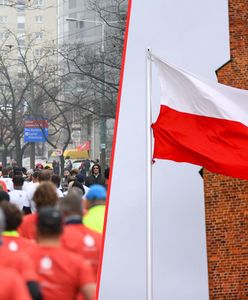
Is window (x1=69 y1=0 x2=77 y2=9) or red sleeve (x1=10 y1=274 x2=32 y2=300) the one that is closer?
red sleeve (x1=10 y1=274 x2=32 y2=300)

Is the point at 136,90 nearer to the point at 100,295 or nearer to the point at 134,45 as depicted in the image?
the point at 134,45

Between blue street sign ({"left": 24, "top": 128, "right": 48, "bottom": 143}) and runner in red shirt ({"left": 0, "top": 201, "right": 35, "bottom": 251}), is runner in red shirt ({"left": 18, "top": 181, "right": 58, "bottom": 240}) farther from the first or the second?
blue street sign ({"left": 24, "top": 128, "right": 48, "bottom": 143})

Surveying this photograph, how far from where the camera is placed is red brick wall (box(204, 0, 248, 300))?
52.9 ft

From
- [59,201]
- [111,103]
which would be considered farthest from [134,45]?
[111,103]

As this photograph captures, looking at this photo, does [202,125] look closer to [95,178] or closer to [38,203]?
[38,203]

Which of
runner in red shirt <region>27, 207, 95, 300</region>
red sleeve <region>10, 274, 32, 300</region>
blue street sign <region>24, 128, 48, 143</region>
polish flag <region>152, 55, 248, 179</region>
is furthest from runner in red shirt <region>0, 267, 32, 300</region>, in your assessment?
blue street sign <region>24, 128, 48, 143</region>

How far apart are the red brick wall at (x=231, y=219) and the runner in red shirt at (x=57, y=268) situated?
30.1 ft

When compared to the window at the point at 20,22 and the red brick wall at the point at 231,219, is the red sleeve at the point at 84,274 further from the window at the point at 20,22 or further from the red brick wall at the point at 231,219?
the window at the point at 20,22

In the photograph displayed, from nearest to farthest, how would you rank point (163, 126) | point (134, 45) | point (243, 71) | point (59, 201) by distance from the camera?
1. point (59, 201)
2. point (163, 126)
3. point (134, 45)
4. point (243, 71)

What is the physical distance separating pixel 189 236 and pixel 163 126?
4509 millimetres

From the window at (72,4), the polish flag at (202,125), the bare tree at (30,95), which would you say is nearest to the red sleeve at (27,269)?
the polish flag at (202,125)

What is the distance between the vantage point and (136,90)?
49.5 feet

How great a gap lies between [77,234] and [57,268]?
42 cm

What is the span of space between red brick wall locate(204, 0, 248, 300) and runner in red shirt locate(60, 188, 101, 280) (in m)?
8.41
